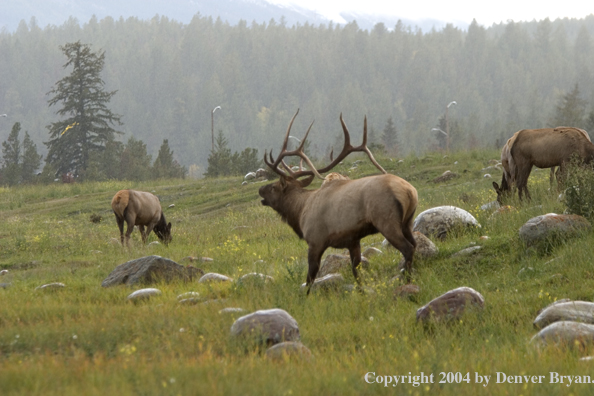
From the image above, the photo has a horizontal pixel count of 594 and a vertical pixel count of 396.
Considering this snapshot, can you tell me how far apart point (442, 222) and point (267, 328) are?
220 inches

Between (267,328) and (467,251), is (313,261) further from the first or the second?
(267,328)

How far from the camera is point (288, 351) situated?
5.12m

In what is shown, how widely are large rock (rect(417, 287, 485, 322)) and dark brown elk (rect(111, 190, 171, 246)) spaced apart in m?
9.70

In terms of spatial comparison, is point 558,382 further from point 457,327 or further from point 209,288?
point 209,288

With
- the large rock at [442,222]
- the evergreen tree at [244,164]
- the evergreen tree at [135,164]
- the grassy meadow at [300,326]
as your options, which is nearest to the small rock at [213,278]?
the grassy meadow at [300,326]

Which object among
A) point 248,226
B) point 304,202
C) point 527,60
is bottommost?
point 248,226

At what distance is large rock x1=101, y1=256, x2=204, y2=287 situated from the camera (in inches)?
353

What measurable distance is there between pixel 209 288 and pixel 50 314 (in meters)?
2.10

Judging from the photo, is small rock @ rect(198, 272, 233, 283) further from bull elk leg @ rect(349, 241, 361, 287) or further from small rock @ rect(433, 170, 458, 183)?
small rock @ rect(433, 170, 458, 183)


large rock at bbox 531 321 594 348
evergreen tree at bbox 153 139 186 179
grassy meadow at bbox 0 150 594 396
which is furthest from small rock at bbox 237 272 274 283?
evergreen tree at bbox 153 139 186 179

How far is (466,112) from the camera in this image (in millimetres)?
151750

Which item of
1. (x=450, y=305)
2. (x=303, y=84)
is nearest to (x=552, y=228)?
(x=450, y=305)

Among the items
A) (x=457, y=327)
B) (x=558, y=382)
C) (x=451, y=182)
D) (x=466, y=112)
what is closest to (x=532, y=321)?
(x=457, y=327)

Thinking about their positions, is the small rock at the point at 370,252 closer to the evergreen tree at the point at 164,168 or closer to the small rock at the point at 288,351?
the small rock at the point at 288,351
